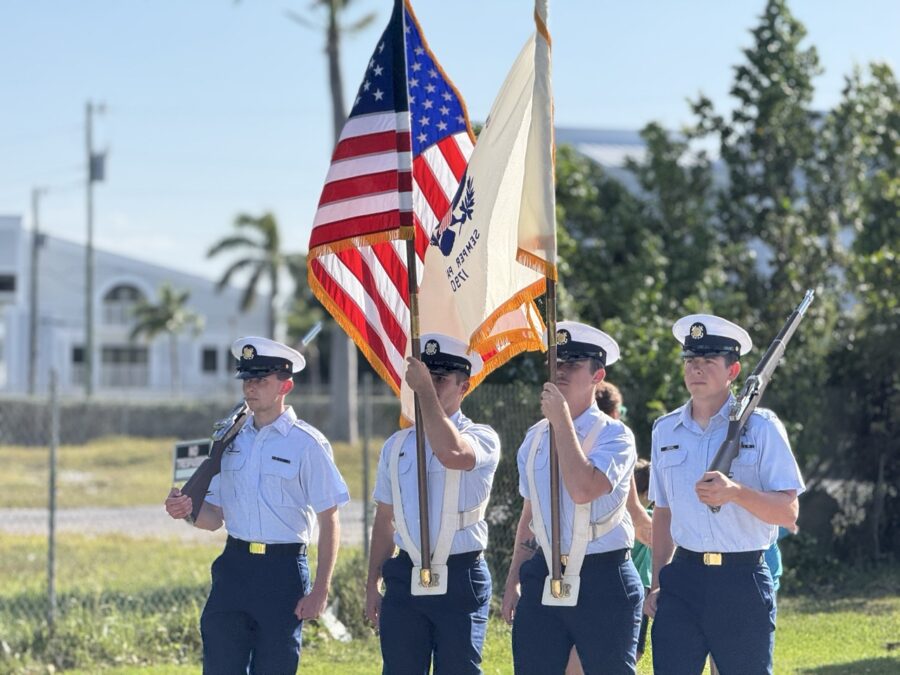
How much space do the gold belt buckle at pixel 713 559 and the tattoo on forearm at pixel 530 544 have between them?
77 cm

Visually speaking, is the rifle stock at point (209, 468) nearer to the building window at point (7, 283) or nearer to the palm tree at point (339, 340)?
the palm tree at point (339, 340)

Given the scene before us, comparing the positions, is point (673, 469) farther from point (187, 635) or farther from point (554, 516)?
point (187, 635)

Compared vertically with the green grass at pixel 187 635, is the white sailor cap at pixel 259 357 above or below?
above

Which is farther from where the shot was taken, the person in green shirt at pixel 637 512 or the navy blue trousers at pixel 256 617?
the person in green shirt at pixel 637 512

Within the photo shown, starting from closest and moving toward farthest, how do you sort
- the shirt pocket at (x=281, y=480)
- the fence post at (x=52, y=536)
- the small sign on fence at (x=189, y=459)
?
the shirt pocket at (x=281, y=480) < the small sign on fence at (x=189, y=459) < the fence post at (x=52, y=536)

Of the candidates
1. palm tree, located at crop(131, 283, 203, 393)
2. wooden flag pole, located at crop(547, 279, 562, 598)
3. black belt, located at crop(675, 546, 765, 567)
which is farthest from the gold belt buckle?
palm tree, located at crop(131, 283, 203, 393)

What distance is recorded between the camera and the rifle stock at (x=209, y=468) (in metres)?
6.00

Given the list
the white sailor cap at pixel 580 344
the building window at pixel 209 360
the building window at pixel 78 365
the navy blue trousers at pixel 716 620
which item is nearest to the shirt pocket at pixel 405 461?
the white sailor cap at pixel 580 344

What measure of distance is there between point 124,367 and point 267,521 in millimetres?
62118

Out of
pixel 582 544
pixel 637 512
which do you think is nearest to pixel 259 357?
pixel 582 544

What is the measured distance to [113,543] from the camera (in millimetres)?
16906

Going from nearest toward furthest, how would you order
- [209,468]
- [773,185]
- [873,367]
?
[209,468], [873,367], [773,185]

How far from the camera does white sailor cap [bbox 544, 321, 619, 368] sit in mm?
5434

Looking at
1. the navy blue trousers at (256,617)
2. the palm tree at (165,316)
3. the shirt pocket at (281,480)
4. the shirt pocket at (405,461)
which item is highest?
the palm tree at (165,316)
